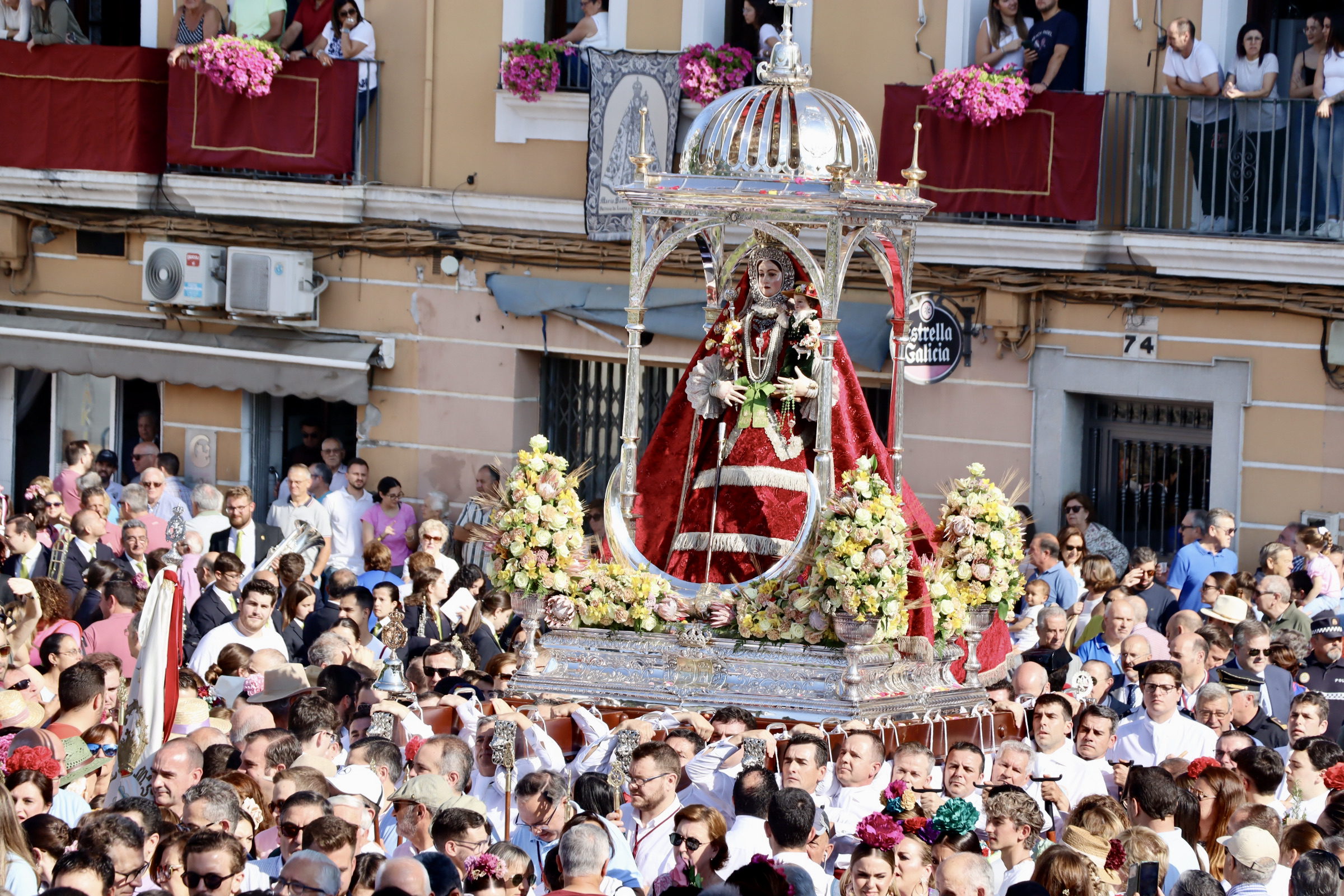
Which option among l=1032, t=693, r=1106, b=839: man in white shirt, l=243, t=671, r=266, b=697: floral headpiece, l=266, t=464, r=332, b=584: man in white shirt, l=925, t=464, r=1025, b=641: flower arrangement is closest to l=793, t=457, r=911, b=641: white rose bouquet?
l=925, t=464, r=1025, b=641: flower arrangement

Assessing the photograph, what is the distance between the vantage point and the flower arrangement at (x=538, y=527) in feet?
33.2

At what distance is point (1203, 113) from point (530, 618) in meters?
5.74

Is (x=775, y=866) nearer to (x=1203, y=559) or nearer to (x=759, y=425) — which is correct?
(x=759, y=425)

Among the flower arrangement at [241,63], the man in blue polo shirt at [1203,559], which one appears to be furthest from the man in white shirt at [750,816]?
the flower arrangement at [241,63]

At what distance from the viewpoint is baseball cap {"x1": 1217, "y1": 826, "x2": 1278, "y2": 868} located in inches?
260

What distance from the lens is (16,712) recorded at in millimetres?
8523

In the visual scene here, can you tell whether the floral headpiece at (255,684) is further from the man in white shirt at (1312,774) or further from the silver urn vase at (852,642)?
the man in white shirt at (1312,774)

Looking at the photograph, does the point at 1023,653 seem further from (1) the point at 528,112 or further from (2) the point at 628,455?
(1) the point at 528,112

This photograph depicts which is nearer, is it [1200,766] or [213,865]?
[213,865]

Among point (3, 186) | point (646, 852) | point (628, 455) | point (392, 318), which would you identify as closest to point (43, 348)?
point (3, 186)

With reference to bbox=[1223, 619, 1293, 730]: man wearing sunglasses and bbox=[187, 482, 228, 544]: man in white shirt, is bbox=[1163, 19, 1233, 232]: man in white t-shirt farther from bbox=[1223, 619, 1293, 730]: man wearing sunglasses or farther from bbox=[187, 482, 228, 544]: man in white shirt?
bbox=[187, 482, 228, 544]: man in white shirt

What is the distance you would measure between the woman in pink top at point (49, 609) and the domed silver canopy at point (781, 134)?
139 inches

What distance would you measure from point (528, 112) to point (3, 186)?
13.5 ft

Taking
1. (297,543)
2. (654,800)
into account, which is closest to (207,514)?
(297,543)
